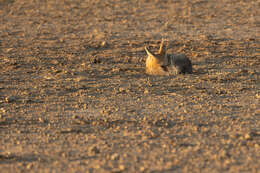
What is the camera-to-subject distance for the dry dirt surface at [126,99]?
17.4 ft

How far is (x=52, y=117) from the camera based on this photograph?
680 cm

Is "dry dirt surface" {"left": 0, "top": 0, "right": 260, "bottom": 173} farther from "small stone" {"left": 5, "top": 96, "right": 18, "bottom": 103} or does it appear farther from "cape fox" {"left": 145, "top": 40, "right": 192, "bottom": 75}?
"cape fox" {"left": 145, "top": 40, "right": 192, "bottom": 75}

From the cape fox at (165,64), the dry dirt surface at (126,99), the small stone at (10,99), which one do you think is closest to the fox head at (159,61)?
the cape fox at (165,64)

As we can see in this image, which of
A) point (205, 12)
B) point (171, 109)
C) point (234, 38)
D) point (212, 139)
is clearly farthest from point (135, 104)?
point (205, 12)

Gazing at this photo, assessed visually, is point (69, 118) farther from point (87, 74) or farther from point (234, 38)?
point (234, 38)

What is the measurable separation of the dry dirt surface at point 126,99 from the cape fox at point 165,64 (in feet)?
0.45

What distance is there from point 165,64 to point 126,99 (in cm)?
178

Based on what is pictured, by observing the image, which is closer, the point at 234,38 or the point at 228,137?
the point at 228,137

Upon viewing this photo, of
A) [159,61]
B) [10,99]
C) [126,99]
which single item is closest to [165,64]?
[159,61]

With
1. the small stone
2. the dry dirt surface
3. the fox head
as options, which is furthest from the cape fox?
the small stone

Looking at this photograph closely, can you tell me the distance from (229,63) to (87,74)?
117 inches

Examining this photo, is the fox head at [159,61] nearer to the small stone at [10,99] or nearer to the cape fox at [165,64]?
the cape fox at [165,64]

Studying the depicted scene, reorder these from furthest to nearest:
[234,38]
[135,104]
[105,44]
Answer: [234,38] < [105,44] < [135,104]

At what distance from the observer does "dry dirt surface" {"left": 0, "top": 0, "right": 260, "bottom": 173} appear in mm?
5309
